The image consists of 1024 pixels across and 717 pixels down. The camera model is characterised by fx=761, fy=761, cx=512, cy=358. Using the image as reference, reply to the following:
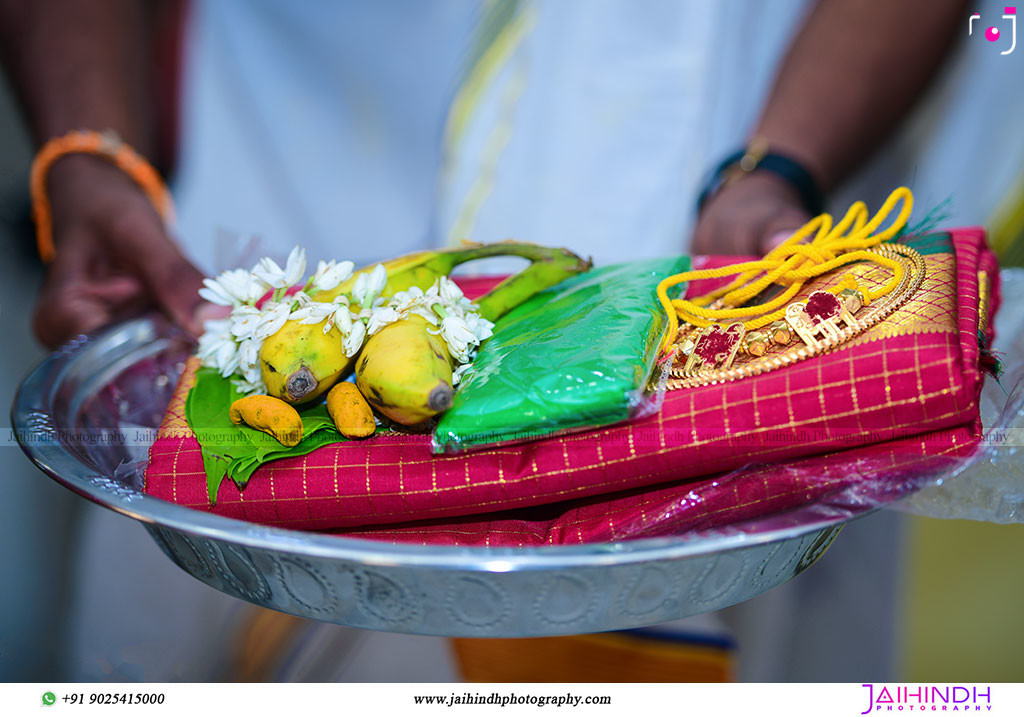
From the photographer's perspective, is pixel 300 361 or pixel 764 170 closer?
pixel 300 361

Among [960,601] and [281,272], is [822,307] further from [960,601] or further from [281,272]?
[960,601]

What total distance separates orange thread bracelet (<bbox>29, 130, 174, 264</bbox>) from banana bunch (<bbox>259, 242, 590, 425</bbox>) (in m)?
0.44

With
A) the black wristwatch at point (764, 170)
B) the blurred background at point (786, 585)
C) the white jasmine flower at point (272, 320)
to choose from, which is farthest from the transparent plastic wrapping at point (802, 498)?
the blurred background at point (786, 585)

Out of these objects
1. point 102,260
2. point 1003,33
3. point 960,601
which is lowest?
point 960,601

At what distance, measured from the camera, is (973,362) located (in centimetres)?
32

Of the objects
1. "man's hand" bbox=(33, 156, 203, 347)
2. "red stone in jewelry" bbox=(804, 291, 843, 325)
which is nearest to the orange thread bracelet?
"man's hand" bbox=(33, 156, 203, 347)

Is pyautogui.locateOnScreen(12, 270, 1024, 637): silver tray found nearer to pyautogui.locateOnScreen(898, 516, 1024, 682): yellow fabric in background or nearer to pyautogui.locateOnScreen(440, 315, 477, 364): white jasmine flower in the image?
pyautogui.locateOnScreen(440, 315, 477, 364): white jasmine flower

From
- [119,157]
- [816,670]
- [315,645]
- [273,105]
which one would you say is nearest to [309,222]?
[273,105]

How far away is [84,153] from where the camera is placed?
29.3 inches

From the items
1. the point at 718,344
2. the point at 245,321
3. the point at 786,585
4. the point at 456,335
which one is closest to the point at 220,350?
the point at 245,321

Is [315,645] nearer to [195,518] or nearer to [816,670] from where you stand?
[816,670]

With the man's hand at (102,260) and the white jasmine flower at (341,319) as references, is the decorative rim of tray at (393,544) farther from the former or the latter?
the man's hand at (102,260)

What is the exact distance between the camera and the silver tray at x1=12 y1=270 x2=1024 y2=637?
0.29m

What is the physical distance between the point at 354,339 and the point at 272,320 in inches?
1.7
